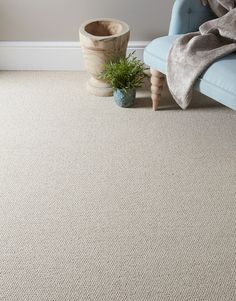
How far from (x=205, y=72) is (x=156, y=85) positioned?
0.41 m

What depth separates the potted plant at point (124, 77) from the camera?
2.10 metres

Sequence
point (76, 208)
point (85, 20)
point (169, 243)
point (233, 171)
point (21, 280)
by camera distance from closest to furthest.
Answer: point (21, 280) → point (169, 243) → point (76, 208) → point (233, 171) → point (85, 20)

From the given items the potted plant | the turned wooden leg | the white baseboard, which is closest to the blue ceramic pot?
the potted plant

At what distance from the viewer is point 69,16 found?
7.86 ft

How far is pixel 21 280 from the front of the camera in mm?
1347

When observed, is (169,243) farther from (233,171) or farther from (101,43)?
(101,43)

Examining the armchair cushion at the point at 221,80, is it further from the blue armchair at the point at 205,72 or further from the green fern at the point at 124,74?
the green fern at the point at 124,74

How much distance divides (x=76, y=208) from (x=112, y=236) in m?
0.20

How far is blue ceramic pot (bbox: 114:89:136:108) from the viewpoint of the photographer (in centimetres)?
215

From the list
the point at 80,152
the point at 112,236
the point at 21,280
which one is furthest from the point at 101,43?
the point at 21,280

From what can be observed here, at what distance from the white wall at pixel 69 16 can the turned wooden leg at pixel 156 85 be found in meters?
0.49

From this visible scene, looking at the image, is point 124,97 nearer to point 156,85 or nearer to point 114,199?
point 156,85

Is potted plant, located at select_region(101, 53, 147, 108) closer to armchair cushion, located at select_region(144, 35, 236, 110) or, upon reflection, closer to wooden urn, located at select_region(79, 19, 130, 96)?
wooden urn, located at select_region(79, 19, 130, 96)

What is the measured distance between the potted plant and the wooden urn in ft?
0.17
